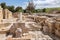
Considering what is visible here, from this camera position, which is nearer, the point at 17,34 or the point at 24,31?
the point at 17,34

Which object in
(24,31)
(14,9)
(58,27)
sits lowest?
(14,9)

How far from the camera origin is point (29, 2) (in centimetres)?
4384

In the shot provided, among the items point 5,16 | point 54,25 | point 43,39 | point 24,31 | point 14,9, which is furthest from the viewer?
point 14,9

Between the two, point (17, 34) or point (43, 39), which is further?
point (17, 34)

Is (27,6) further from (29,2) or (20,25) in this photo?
(20,25)

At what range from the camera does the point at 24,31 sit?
490 centimetres

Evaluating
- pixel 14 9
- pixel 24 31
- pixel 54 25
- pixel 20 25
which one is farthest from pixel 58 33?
pixel 14 9

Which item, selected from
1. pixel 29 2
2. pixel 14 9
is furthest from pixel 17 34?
pixel 14 9

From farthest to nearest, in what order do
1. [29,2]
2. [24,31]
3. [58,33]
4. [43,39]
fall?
[29,2] → [24,31] → [58,33] → [43,39]

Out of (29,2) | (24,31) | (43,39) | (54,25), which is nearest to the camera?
(43,39)

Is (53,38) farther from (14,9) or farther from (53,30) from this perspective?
(14,9)

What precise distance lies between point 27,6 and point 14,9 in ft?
28.1

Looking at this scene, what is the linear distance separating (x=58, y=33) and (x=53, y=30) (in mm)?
481

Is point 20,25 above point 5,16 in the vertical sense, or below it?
above
